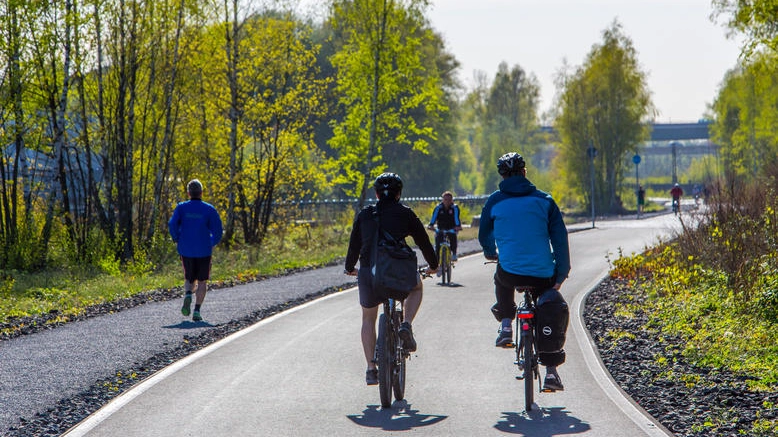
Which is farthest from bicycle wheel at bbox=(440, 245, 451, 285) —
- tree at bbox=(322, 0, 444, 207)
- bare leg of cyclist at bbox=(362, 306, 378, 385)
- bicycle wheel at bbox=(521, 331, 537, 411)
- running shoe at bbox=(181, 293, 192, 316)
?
tree at bbox=(322, 0, 444, 207)

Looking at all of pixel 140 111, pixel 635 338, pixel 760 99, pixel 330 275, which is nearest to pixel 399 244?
pixel 635 338

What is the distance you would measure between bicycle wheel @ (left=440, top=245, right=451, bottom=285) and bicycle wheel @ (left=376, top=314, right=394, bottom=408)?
1047cm

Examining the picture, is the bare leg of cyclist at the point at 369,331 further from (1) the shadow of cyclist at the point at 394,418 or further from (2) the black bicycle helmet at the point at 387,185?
(2) the black bicycle helmet at the point at 387,185

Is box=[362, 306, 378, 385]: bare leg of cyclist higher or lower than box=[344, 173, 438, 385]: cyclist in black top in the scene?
lower

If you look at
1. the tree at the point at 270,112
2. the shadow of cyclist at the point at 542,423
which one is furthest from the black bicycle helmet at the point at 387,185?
the tree at the point at 270,112

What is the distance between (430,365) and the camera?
30.1ft

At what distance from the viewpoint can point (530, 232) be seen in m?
7.33

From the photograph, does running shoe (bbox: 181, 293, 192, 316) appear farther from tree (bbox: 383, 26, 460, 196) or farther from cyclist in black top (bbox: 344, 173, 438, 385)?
tree (bbox: 383, 26, 460, 196)

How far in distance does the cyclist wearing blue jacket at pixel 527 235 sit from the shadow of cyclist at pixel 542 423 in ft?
0.88

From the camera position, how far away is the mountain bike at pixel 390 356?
719 centimetres

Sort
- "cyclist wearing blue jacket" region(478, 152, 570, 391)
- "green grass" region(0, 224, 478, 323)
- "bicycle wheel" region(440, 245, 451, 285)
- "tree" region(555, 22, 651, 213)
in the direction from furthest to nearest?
"tree" region(555, 22, 651, 213), "bicycle wheel" region(440, 245, 451, 285), "green grass" region(0, 224, 478, 323), "cyclist wearing blue jacket" region(478, 152, 570, 391)

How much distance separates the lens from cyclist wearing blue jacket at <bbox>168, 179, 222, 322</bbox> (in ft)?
41.0

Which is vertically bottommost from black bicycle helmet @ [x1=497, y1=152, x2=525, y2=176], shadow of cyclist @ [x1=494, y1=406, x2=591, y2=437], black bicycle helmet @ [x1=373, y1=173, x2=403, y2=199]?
shadow of cyclist @ [x1=494, y1=406, x2=591, y2=437]

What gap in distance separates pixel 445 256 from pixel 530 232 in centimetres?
1063
